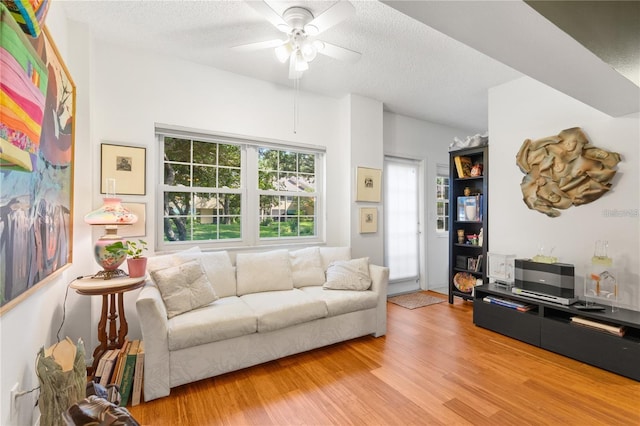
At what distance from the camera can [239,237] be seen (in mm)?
3416

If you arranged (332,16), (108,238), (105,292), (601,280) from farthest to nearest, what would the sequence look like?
(601,280) < (108,238) < (105,292) < (332,16)

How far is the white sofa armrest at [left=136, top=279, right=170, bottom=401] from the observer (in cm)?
195

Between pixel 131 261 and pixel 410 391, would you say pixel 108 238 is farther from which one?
pixel 410 391

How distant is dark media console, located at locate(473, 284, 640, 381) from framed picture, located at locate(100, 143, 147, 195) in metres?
3.71

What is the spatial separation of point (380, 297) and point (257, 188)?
1865 mm

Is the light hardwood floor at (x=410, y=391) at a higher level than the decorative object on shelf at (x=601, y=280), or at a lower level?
lower

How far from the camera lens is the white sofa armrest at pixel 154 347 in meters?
1.95

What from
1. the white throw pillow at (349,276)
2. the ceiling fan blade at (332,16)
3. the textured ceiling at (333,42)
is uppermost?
the textured ceiling at (333,42)

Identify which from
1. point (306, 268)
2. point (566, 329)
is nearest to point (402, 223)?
point (306, 268)

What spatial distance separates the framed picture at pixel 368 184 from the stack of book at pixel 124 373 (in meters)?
2.86

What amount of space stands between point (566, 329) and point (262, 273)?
2.79 meters

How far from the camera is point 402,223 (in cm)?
473

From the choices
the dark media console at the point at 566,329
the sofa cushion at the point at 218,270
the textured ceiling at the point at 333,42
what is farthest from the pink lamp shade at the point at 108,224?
the dark media console at the point at 566,329

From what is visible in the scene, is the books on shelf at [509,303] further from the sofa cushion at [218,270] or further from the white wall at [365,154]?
the sofa cushion at [218,270]
